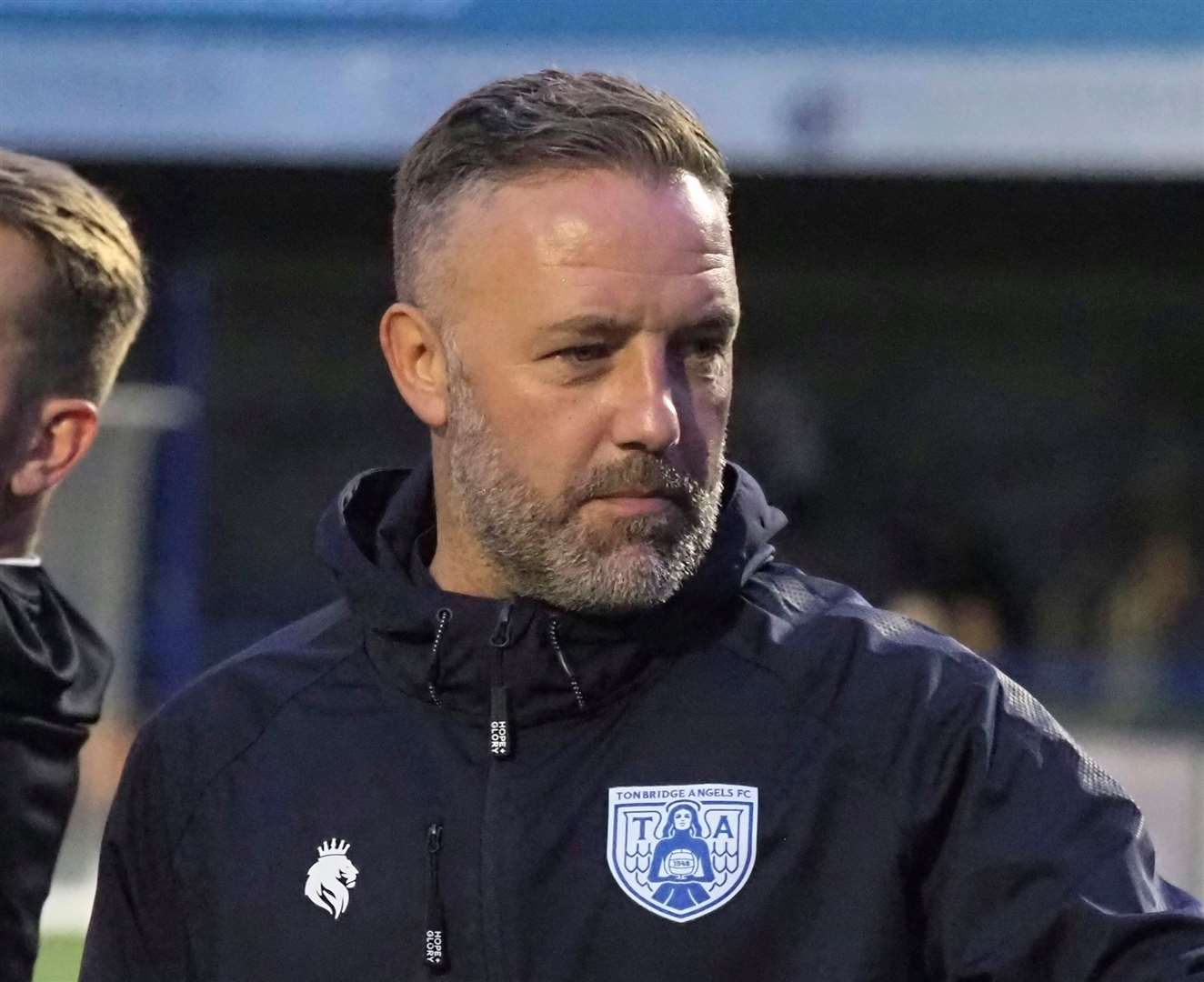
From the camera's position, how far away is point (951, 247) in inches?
564

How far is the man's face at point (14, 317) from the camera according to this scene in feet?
9.02

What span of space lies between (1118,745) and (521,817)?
6419 millimetres

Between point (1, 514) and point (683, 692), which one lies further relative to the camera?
point (1, 514)

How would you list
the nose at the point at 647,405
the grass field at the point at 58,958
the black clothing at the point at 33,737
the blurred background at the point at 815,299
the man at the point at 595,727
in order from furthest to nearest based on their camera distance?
1. the blurred background at the point at 815,299
2. the grass field at the point at 58,958
3. the black clothing at the point at 33,737
4. the nose at the point at 647,405
5. the man at the point at 595,727

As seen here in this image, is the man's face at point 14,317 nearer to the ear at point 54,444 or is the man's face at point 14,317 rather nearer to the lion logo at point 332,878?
the ear at point 54,444

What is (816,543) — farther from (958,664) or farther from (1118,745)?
(958,664)

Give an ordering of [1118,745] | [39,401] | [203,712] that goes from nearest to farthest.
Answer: [203,712], [39,401], [1118,745]

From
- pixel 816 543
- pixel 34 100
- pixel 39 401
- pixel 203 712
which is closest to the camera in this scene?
pixel 203 712

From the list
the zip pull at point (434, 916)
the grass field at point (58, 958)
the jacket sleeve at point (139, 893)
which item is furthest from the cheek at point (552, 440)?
the grass field at point (58, 958)

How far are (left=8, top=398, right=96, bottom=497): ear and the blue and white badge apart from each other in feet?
3.36

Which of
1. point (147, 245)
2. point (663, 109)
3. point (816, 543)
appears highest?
point (663, 109)

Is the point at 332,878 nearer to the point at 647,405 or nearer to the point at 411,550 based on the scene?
the point at 411,550

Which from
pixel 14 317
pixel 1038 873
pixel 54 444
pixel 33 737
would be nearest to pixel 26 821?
pixel 33 737

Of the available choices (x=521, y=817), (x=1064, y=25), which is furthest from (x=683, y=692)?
(x=1064, y=25)
